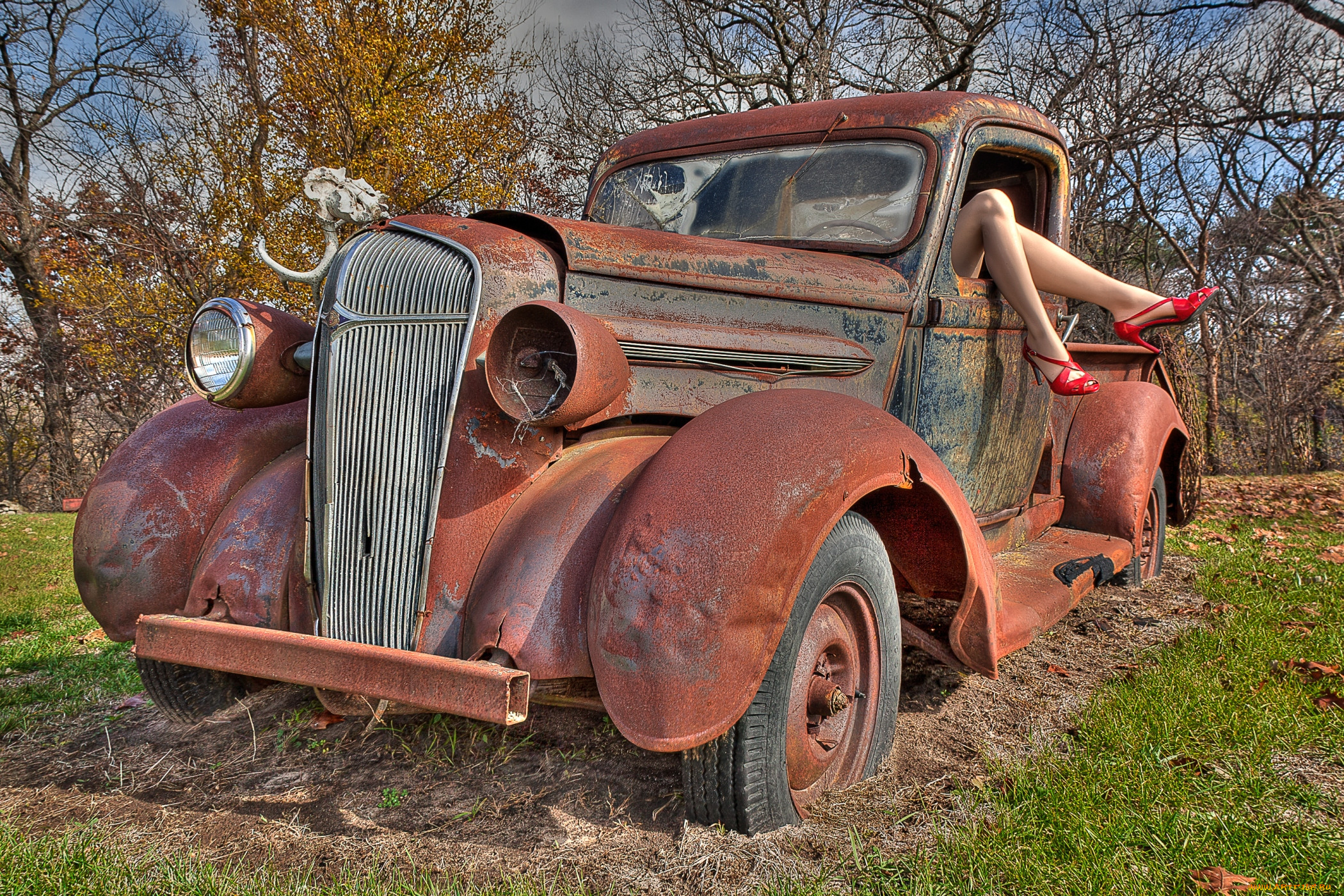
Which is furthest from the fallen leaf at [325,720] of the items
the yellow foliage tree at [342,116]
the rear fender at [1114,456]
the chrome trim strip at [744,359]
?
the yellow foliage tree at [342,116]

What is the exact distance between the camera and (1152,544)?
15.2 ft

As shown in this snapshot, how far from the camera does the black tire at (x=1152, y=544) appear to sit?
4.44 metres

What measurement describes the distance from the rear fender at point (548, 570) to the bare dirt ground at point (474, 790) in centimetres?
50

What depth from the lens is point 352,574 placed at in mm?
2086

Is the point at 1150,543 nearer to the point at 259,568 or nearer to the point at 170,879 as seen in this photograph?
the point at 259,568

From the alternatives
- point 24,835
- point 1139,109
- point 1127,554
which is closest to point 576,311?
point 24,835

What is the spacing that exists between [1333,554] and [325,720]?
18.7 feet

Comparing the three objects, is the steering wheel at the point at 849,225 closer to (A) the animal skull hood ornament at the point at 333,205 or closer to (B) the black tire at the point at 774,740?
(B) the black tire at the point at 774,740

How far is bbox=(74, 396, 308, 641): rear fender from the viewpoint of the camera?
2471mm

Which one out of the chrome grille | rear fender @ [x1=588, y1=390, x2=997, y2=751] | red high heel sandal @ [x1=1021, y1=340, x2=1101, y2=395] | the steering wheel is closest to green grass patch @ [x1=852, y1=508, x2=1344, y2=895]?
rear fender @ [x1=588, y1=390, x2=997, y2=751]

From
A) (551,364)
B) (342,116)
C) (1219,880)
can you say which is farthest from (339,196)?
(342,116)

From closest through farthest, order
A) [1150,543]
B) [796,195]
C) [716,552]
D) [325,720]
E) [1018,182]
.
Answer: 1. [716,552]
2. [325,720]
3. [796,195]
4. [1018,182]
5. [1150,543]

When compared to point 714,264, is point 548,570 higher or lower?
lower

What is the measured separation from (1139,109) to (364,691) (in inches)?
461
